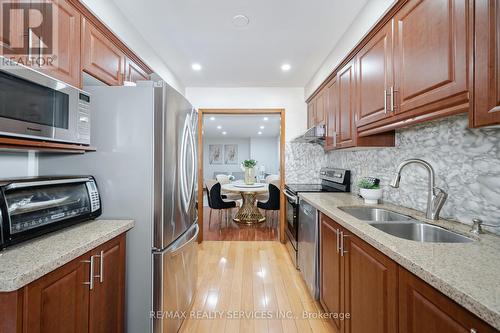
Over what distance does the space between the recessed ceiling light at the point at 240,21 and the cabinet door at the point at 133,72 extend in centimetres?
100

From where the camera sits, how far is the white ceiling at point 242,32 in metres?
1.79

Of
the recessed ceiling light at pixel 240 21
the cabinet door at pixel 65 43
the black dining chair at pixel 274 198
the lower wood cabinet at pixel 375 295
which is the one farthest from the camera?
the black dining chair at pixel 274 198

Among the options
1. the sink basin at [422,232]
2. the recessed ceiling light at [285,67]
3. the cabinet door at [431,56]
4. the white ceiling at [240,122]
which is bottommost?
the sink basin at [422,232]

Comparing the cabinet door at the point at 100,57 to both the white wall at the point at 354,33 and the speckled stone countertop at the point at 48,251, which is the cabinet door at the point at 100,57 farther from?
the white wall at the point at 354,33

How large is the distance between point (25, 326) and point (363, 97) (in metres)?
2.26

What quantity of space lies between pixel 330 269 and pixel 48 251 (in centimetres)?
165

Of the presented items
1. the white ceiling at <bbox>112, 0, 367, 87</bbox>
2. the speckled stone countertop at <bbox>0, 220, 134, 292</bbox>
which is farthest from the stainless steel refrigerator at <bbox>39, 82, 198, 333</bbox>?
the white ceiling at <bbox>112, 0, 367, 87</bbox>

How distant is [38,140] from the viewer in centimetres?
107

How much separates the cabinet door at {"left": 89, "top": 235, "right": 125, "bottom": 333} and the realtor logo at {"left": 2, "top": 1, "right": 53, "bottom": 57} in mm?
1050

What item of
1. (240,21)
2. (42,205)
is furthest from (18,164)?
(240,21)

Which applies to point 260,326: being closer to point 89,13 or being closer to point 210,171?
point 89,13

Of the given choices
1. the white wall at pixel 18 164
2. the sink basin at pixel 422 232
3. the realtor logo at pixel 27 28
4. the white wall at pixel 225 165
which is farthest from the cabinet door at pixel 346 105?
the white wall at pixel 225 165

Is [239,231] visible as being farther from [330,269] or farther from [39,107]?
[39,107]

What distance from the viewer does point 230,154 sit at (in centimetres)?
1013
